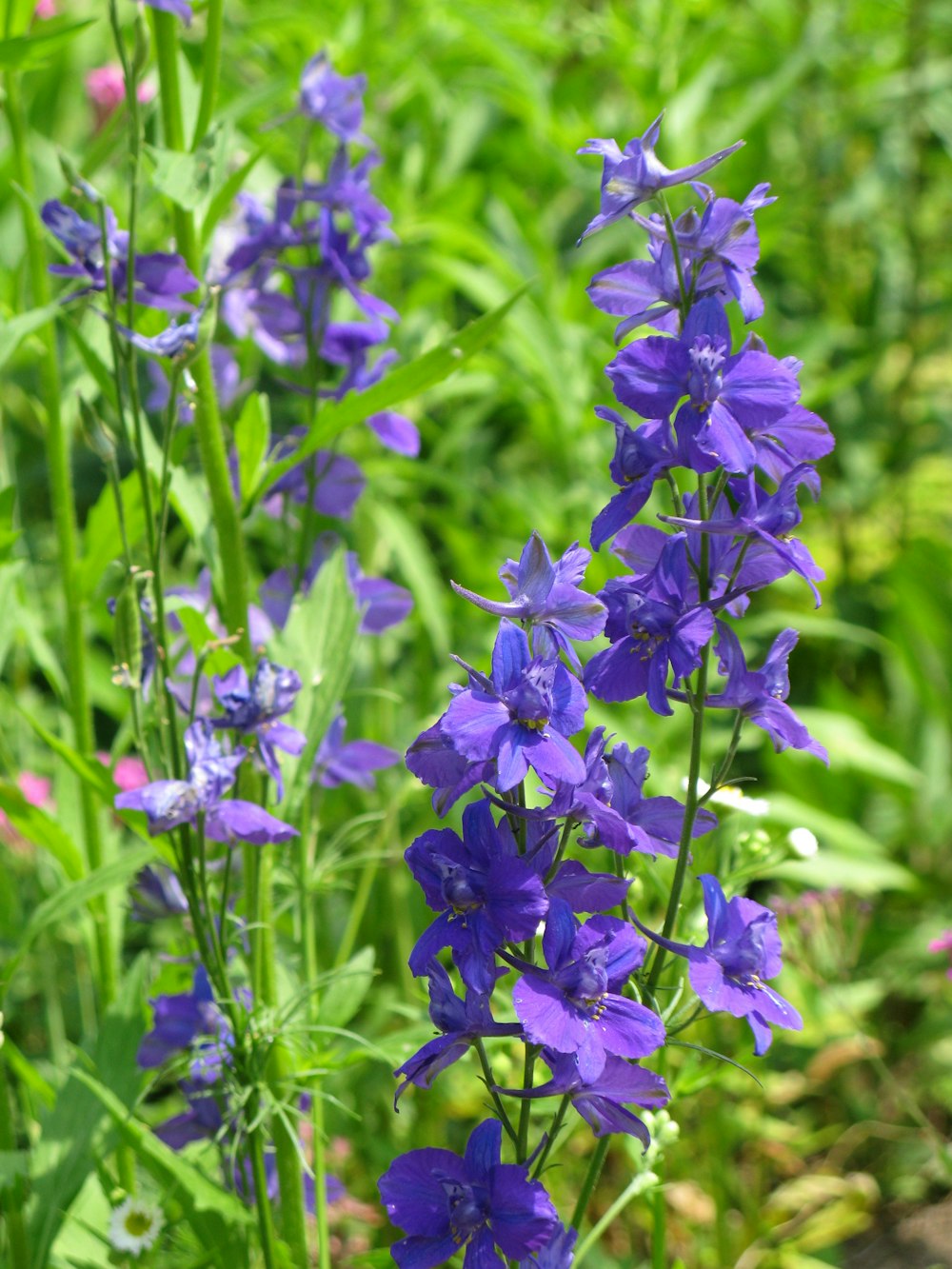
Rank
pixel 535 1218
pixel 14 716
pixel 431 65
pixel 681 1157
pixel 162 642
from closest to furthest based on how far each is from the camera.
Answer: pixel 535 1218 → pixel 162 642 → pixel 681 1157 → pixel 14 716 → pixel 431 65

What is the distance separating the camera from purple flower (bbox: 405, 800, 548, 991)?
0.84 metres

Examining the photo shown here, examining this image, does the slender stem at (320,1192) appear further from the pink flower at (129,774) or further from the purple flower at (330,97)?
the purple flower at (330,97)

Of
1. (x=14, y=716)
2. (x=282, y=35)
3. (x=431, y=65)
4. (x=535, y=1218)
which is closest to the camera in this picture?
Result: (x=535, y=1218)

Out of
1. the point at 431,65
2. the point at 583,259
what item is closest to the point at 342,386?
the point at 583,259

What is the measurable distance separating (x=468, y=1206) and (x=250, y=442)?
0.77m

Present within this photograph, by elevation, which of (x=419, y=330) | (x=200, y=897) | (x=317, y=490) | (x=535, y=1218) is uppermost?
(x=419, y=330)

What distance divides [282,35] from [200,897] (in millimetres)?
1898

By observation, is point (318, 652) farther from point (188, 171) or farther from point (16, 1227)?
point (16, 1227)

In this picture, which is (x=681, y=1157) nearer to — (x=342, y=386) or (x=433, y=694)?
(x=433, y=694)

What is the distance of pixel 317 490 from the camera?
1545mm

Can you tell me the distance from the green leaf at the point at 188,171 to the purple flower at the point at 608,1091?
80 centimetres

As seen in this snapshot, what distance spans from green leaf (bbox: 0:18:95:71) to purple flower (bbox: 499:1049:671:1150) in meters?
0.99

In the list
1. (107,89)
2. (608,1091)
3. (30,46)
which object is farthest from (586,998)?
(107,89)

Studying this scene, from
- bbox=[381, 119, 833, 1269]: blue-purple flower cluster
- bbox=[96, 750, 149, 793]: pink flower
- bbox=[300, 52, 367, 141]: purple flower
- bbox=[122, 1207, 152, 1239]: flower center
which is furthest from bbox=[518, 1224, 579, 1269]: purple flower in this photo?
bbox=[96, 750, 149, 793]: pink flower
